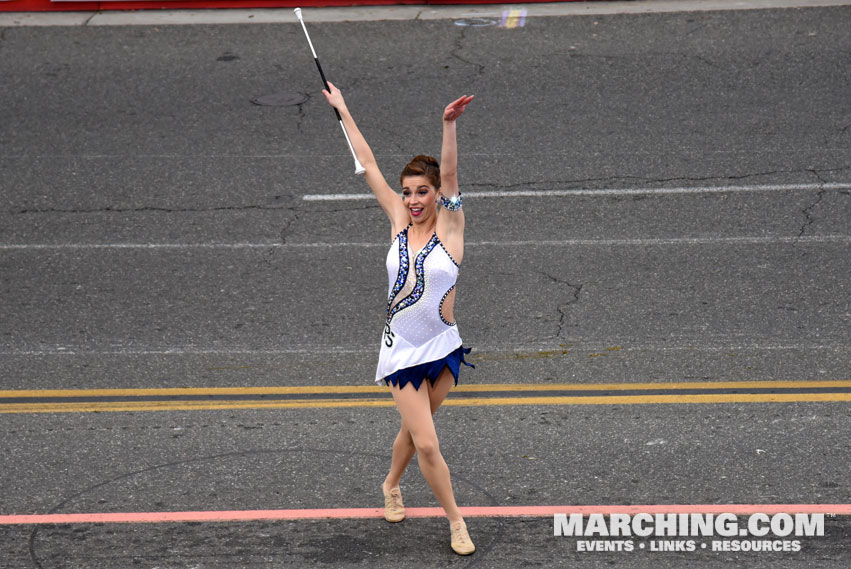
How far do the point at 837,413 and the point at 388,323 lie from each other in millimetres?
2929

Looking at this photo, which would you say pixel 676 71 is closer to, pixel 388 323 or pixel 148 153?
pixel 148 153


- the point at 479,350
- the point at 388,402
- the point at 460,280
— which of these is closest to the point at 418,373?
the point at 388,402

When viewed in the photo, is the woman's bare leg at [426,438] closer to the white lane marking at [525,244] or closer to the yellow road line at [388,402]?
Answer: the yellow road line at [388,402]

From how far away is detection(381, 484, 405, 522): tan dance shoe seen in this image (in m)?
5.95

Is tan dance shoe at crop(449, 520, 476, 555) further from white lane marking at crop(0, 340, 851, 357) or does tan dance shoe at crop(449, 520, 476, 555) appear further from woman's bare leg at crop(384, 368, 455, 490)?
white lane marking at crop(0, 340, 851, 357)

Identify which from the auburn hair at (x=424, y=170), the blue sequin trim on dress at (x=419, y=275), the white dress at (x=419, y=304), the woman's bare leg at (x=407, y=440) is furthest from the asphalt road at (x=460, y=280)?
the auburn hair at (x=424, y=170)

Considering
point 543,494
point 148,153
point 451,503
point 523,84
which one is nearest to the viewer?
point 451,503

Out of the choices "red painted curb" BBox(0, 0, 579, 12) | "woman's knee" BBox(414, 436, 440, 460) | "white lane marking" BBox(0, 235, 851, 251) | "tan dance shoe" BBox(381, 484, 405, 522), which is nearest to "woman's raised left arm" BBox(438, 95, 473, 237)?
"woman's knee" BBox(414, 436, 440, 460)

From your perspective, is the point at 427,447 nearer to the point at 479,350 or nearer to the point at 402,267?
the point at 402,267

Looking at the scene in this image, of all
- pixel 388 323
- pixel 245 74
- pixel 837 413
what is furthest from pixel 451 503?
pixel 245 74

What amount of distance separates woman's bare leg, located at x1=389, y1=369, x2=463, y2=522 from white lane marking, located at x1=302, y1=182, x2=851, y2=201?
512 centimetres

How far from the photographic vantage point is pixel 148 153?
38.6 feet

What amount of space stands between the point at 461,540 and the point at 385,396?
1879mm

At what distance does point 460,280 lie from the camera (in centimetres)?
907
